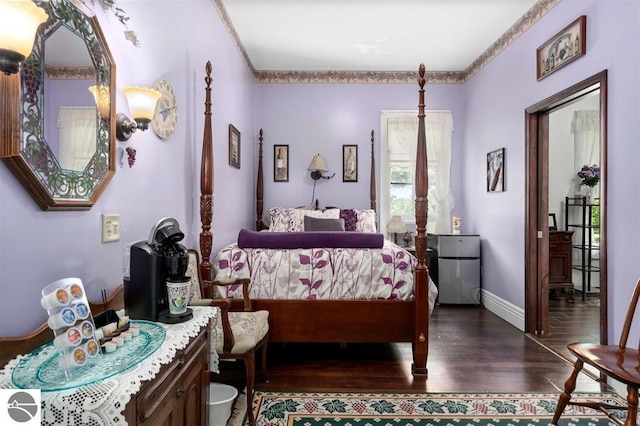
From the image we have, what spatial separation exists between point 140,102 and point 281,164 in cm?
314

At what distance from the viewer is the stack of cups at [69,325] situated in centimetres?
96

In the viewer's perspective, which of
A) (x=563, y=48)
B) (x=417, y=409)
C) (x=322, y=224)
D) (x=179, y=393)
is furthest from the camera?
(x=322, y=224)

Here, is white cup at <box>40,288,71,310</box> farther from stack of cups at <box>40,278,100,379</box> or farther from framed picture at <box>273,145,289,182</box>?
framed picture at <box>273,145,289,182</box>

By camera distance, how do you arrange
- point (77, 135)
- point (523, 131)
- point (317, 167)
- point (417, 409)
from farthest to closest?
point (317, 167), point (523, 131), point (417, 409), point (77, 135)

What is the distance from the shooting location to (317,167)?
4625 millimetres

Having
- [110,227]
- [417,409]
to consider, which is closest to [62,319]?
[110,227]

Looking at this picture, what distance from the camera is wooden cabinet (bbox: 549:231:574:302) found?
450 cm

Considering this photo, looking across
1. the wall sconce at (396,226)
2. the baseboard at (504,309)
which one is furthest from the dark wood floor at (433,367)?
the wall sconce at (396,226)

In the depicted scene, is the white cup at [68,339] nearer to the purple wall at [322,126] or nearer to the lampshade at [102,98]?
the lampshade at [102,98]

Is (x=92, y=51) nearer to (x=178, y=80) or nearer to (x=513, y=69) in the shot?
(x=178, y=80)

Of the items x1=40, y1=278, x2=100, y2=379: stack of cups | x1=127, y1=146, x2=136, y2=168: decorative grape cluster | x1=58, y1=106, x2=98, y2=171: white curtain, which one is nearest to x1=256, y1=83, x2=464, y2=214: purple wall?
x1=127, y1=146, x2=136, y2=168: decorative grape cluster

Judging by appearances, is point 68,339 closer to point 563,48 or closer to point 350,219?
point 350,219

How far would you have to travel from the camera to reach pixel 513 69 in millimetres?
3686

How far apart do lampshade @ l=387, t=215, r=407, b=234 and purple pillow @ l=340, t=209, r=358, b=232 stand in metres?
0.53
